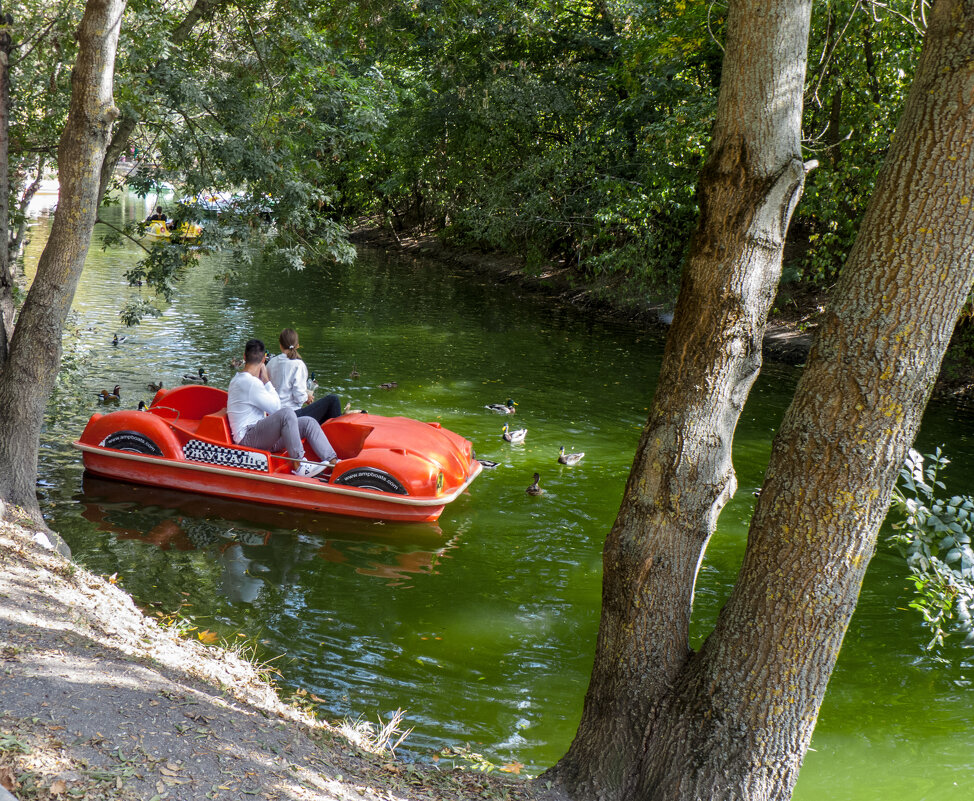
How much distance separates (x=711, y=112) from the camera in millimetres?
15500

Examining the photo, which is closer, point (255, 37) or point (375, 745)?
point (375, 745)

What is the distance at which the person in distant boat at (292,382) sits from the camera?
927cm

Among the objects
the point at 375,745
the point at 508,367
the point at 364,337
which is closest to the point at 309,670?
the point at 375,745

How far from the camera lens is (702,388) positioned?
3.84 metres

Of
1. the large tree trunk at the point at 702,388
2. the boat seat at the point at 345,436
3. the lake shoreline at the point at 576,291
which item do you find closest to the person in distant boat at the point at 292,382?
the boat seat at the point at 345,436

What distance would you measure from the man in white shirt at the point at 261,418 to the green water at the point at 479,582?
63 centimetres

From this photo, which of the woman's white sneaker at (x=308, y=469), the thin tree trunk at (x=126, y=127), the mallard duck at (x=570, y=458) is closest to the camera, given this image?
the woman's white sneaker at (x=308, y=469)

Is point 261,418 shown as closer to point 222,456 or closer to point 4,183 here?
point 222,456

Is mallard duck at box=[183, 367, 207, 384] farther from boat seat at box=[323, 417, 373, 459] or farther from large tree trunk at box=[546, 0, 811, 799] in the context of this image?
large tree trunk at box=[546, 0, 811, 799]

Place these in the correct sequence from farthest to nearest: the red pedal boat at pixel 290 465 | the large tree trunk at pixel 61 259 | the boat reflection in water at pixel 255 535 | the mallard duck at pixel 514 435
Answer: the mallard duck at pixel 514 435 < the red pedal boat at pixel 290 465 < the boat reflection in water at pixel 255 535 < the large tree trunk at pixel 61 259

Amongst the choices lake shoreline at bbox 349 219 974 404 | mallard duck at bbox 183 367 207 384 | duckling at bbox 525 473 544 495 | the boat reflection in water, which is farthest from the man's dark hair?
lake shoreline at bbox 349 219 974 404

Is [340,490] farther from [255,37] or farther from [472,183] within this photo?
→ [472,183]

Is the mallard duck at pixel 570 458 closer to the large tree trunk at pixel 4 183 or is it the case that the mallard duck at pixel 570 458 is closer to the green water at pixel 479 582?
the green water at pixel 479 582

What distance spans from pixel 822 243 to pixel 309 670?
13.3 m
